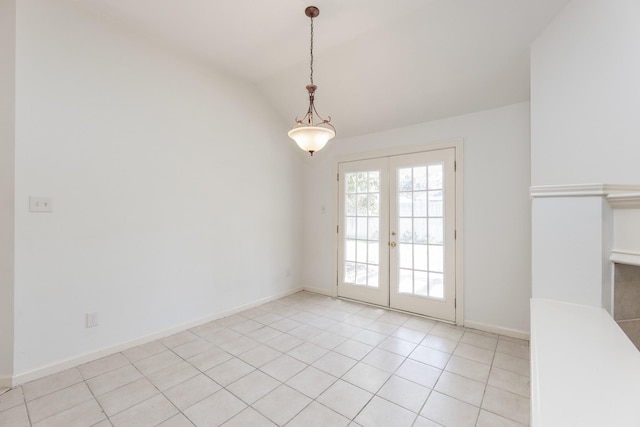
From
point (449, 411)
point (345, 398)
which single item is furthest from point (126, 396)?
point (449, 411)

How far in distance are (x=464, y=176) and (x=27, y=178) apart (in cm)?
406

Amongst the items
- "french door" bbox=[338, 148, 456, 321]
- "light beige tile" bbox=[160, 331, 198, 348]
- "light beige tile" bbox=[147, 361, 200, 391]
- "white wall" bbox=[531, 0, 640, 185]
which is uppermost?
"white wall" bbox=[531, 0, 640, 185]

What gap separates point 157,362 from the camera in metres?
2.45

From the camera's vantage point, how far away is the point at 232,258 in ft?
11.9

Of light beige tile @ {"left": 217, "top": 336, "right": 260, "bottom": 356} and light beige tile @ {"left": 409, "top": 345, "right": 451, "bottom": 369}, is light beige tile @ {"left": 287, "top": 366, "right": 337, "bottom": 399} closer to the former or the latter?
light beige tile @ {"left": 217, "top": 336, "right": 260, "bottom": 356}

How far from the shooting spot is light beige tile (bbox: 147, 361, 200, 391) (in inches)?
84.4

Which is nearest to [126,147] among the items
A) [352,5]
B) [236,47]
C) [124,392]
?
[236,47]

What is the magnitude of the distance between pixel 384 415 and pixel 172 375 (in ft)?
5.45

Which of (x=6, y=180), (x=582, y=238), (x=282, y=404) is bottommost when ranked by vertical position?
(x=282, y=404)

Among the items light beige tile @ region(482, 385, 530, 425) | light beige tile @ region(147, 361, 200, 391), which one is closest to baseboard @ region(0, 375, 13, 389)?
light beige tile @ region(147, 361, 200, 391)

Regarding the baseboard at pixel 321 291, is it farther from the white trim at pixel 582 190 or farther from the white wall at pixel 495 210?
the white trim at pixel 582 190

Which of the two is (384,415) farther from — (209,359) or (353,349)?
(209,359)

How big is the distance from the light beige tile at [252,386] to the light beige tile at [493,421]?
1393 mm

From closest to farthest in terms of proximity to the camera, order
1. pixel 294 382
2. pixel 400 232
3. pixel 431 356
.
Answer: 1. pixel 294 382
2. pixel 431 356
3. pixel 400 232
